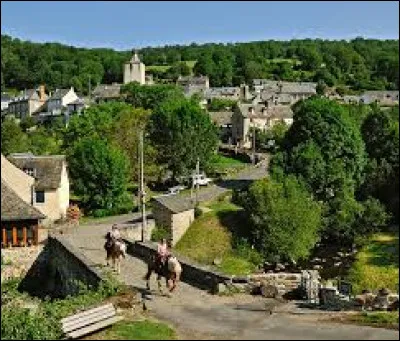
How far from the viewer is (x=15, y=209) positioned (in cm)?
3162

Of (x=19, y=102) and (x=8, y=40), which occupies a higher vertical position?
(x=8, y=40)

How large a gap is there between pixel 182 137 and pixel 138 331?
43905 millimetres

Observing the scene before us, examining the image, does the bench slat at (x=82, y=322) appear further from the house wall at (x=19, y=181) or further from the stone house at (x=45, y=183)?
the stone house at (x=45, y=183)

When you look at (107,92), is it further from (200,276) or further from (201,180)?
(200,276)

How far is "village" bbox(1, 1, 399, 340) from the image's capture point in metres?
14.8

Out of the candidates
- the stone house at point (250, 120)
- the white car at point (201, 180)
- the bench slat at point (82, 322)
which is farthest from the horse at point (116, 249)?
the stone house at point (250, 120)

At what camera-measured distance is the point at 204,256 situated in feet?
126

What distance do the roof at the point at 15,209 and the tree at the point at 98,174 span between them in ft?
50.0

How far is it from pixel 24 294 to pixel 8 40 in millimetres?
181585

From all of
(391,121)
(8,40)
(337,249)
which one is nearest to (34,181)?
(337,249)

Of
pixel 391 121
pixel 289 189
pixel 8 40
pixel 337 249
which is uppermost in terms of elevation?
pixel 8 40

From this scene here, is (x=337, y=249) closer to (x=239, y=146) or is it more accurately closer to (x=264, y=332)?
(x=264, y=332)

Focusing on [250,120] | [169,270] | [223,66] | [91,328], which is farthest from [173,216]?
[223,66]

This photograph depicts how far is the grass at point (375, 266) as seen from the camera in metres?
32.4
